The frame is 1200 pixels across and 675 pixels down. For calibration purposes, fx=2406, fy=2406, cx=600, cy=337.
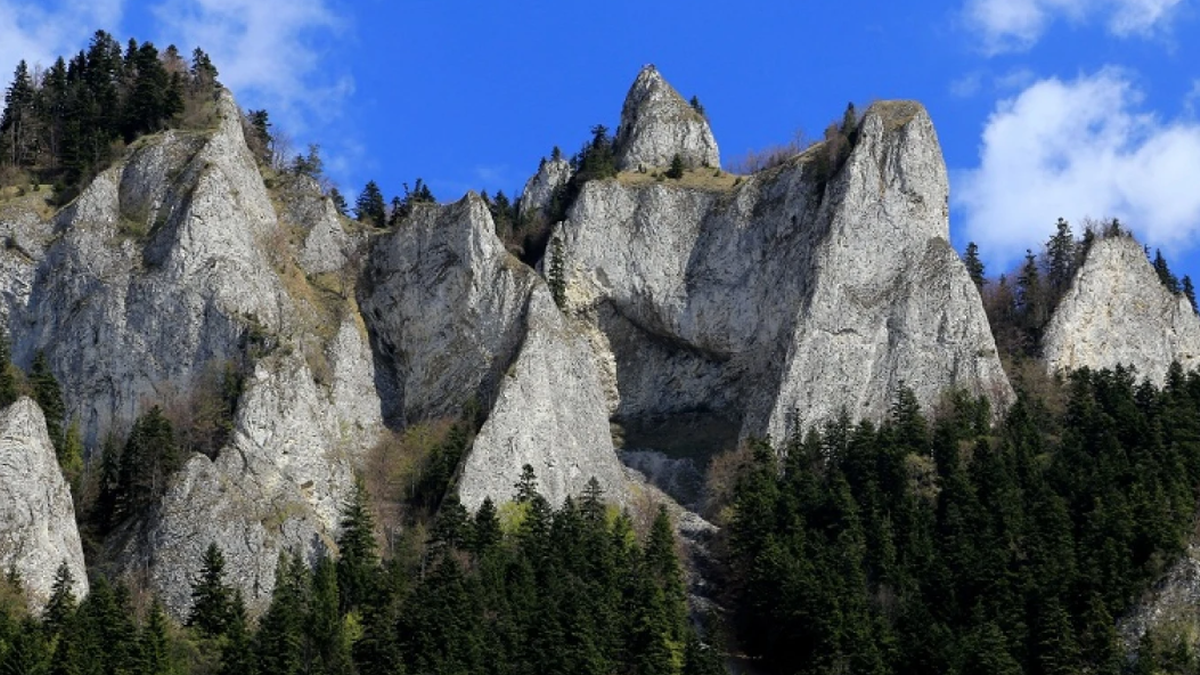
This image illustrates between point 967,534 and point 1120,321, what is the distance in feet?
87.5

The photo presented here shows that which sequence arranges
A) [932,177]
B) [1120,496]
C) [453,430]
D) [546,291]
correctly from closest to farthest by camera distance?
[1120,496] → [453,430] → [546,291] → [932,177]

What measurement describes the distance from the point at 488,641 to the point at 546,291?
27.9 meters

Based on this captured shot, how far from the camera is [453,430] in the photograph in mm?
106312

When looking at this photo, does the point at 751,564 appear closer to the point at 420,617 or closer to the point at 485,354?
the point at 420,617

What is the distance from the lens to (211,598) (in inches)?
3602

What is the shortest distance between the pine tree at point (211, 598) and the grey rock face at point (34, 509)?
421 cm

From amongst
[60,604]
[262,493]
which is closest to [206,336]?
[262,493]

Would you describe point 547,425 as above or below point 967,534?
above

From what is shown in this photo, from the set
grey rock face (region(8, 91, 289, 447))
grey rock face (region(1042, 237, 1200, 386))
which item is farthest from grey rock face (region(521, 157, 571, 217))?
grey rock face (region(1042, 237, 1200, 386))

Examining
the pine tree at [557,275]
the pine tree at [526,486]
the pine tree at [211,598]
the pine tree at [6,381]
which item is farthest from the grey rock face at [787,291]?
the pine tree at [6,381]

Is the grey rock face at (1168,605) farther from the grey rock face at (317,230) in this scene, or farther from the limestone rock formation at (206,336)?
the grey rock face at (317,230)

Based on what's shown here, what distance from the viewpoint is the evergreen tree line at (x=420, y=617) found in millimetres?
85812

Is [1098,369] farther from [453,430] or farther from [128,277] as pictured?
[128,277]

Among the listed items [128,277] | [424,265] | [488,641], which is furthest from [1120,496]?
[128,277]
